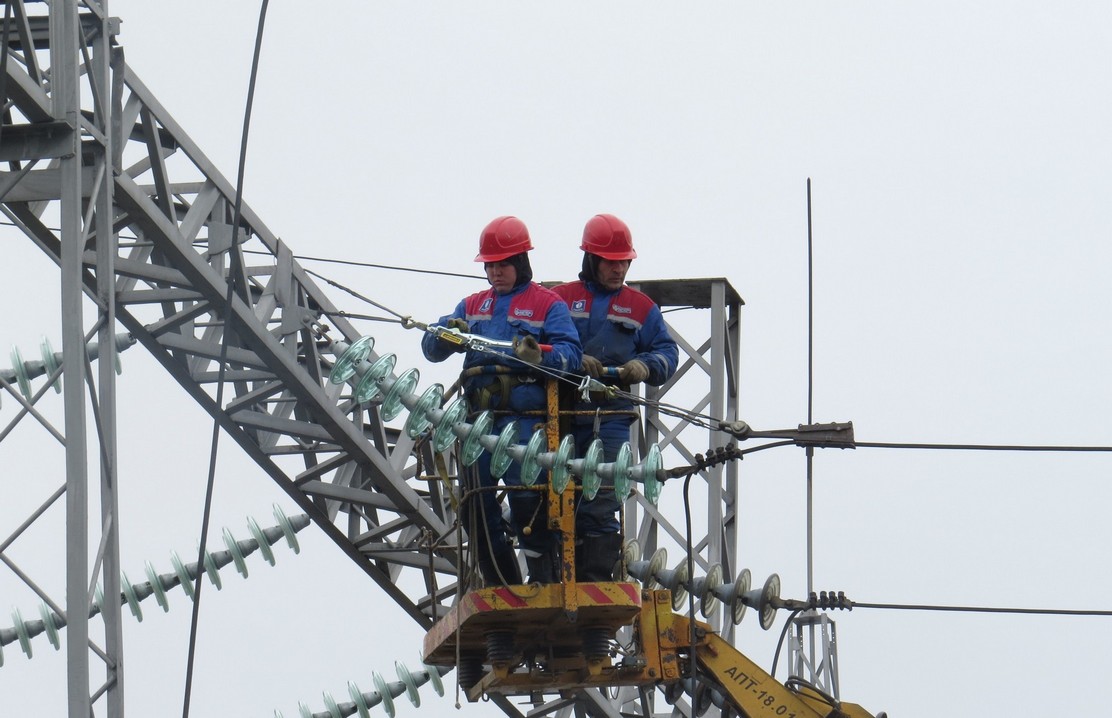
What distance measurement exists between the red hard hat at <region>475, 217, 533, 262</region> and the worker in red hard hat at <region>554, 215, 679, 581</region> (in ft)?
1.71

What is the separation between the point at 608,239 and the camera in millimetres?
12383

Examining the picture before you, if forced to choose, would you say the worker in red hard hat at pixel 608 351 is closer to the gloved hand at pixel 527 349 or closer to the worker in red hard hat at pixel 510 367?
the worker in red hard hat at pixel 510 367

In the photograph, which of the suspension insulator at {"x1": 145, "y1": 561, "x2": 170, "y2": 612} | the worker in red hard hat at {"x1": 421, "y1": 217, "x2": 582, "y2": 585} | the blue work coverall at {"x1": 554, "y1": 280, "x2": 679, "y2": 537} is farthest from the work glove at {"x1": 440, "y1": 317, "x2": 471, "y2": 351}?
the suspension insulator at {"x1": 145, "y1": 561, "x2": 170, "y2": 612}

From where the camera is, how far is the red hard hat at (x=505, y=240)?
1183 cm

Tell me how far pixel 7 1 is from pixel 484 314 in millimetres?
3001

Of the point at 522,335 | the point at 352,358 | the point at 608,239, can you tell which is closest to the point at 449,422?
the point at 522,335

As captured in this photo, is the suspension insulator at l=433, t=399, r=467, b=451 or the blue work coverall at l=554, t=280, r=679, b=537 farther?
the blue work coverall at l=554, t=280, r=679, b=537

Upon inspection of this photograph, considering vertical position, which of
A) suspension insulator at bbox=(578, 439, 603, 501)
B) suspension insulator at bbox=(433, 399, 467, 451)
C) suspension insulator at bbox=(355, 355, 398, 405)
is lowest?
suspension insulator at bbox=(578, 439, 603, 501)

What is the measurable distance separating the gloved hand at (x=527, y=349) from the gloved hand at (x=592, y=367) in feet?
1.84

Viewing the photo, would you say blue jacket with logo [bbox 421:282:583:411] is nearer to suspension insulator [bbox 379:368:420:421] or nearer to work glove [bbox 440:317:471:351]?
work glove [bbox 440:317:471:351]

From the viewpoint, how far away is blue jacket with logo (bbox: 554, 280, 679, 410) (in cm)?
1218

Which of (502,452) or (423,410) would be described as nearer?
(502,452)

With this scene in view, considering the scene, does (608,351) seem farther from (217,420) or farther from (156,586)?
(156,586)

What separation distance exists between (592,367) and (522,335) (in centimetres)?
45
